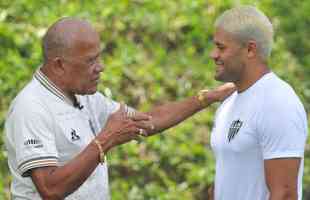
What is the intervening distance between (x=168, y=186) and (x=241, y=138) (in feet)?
10.5

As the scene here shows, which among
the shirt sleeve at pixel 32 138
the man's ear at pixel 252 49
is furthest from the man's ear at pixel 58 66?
the man's ear at pixel 252 49

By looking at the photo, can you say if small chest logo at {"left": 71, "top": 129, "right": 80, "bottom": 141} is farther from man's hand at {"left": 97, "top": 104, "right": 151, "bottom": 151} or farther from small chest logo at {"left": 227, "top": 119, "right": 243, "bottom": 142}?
small chest logo at {"left": 227, "top": 119, "right": 243, "bottom": 142}

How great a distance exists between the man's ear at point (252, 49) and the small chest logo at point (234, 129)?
0.37 m

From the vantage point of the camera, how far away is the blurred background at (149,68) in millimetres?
7797

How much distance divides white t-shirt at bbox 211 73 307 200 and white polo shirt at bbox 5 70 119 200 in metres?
0.74

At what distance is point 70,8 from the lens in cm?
825

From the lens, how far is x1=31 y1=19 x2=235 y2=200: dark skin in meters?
4.81

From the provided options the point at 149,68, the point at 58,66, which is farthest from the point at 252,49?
the point at 149,68

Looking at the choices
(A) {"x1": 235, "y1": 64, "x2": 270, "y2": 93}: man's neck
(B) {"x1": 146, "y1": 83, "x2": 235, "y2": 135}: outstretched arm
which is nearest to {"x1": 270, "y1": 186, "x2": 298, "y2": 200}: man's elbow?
(A) {"x1": 235, "y1": 64, "x2": 270, "y2": 93}: man's neck

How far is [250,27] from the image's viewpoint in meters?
4.83

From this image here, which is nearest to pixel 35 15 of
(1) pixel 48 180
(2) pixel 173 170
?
(2) pixel 173 170

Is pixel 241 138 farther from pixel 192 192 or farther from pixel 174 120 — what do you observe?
pixel 192 192

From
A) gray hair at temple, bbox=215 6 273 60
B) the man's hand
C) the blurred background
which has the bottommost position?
the blurred background

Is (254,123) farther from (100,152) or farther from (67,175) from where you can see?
(67,175)
